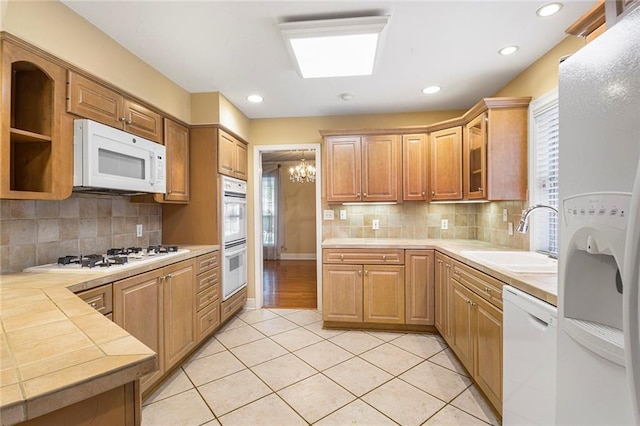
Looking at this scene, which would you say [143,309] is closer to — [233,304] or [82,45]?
[233,304]

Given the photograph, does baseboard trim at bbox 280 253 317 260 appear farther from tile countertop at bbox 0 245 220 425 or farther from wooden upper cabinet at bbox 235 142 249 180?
tile countertop at bbox 0 245 220 425

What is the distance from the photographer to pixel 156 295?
2.02 meters

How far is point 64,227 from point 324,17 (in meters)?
2.24

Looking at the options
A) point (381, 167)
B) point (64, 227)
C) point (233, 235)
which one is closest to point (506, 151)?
point (381, 167)

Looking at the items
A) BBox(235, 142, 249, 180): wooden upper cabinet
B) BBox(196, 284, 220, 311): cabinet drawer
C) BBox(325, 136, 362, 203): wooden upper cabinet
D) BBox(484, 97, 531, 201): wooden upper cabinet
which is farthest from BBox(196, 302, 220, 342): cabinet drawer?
BBox(484, 97, 531, 201): wooden upper cabinet

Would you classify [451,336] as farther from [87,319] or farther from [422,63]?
A: [87,319]

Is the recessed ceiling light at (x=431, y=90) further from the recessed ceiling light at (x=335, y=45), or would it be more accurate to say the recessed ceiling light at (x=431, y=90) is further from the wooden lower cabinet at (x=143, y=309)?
the wooden lower cabinet at (x=143, y=309)

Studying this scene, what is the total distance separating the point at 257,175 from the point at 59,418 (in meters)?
3.33

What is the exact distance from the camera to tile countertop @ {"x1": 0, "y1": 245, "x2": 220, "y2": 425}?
0.55 m

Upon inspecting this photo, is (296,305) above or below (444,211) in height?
below

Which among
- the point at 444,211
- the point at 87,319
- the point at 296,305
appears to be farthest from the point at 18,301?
the point at 444,211

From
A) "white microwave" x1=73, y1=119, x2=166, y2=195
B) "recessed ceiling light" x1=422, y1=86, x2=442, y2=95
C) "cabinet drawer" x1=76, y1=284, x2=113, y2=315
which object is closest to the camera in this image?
"cabinet drawer" x1=76, y1=284, x2=113, y2=315

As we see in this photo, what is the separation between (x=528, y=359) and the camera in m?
1.33

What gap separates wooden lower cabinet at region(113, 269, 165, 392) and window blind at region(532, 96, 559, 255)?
296 centimetres
